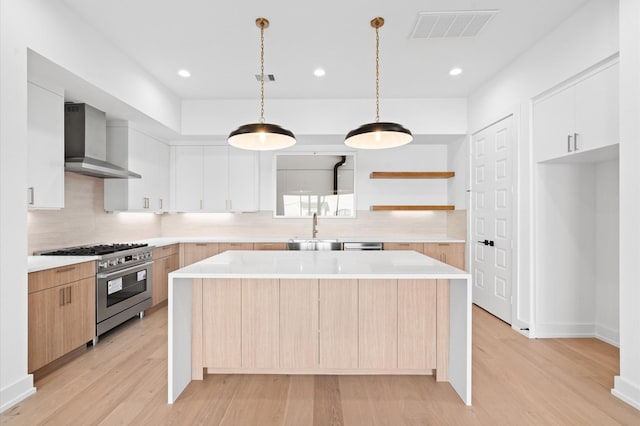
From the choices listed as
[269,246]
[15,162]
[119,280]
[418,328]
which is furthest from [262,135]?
[269,246]

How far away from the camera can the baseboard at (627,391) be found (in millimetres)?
2068

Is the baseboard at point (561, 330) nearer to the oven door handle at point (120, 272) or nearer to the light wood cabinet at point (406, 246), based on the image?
the light wood cabinet at point (406, 246)

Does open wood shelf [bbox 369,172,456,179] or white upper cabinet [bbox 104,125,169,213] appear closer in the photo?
white upper cabinet [bbox 104,125,169,213]

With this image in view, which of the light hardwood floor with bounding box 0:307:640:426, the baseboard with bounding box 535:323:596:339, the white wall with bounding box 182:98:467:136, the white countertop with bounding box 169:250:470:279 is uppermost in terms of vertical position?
the white wall with bounding box 182:98:467:136

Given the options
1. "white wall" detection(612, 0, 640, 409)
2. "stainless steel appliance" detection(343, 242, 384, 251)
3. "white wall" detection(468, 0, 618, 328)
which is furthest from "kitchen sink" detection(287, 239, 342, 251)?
"white wall" detection(612, 0, 640, 409)

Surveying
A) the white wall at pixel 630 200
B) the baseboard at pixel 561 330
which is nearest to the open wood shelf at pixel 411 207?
the baseboard at pixel 561 330

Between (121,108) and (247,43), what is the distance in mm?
1532

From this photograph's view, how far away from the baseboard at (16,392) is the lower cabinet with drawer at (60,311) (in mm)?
152

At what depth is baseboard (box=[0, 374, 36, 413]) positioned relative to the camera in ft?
6.60

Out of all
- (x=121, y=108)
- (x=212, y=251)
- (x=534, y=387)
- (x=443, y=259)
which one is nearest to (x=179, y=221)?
(x=212, y=251)

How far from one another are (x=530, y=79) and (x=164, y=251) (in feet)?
15.1

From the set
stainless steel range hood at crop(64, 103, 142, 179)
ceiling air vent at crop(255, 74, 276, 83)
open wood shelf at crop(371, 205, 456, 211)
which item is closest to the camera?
A: stainless steel range hood at crop(64, 103, 142, 179)

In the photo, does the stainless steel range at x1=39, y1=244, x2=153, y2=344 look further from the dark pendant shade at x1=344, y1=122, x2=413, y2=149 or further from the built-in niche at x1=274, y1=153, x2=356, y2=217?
the dark pendant shade at x1=344, y1=122, x2=413, y2=149

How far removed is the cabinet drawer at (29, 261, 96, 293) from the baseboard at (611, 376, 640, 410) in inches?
157
